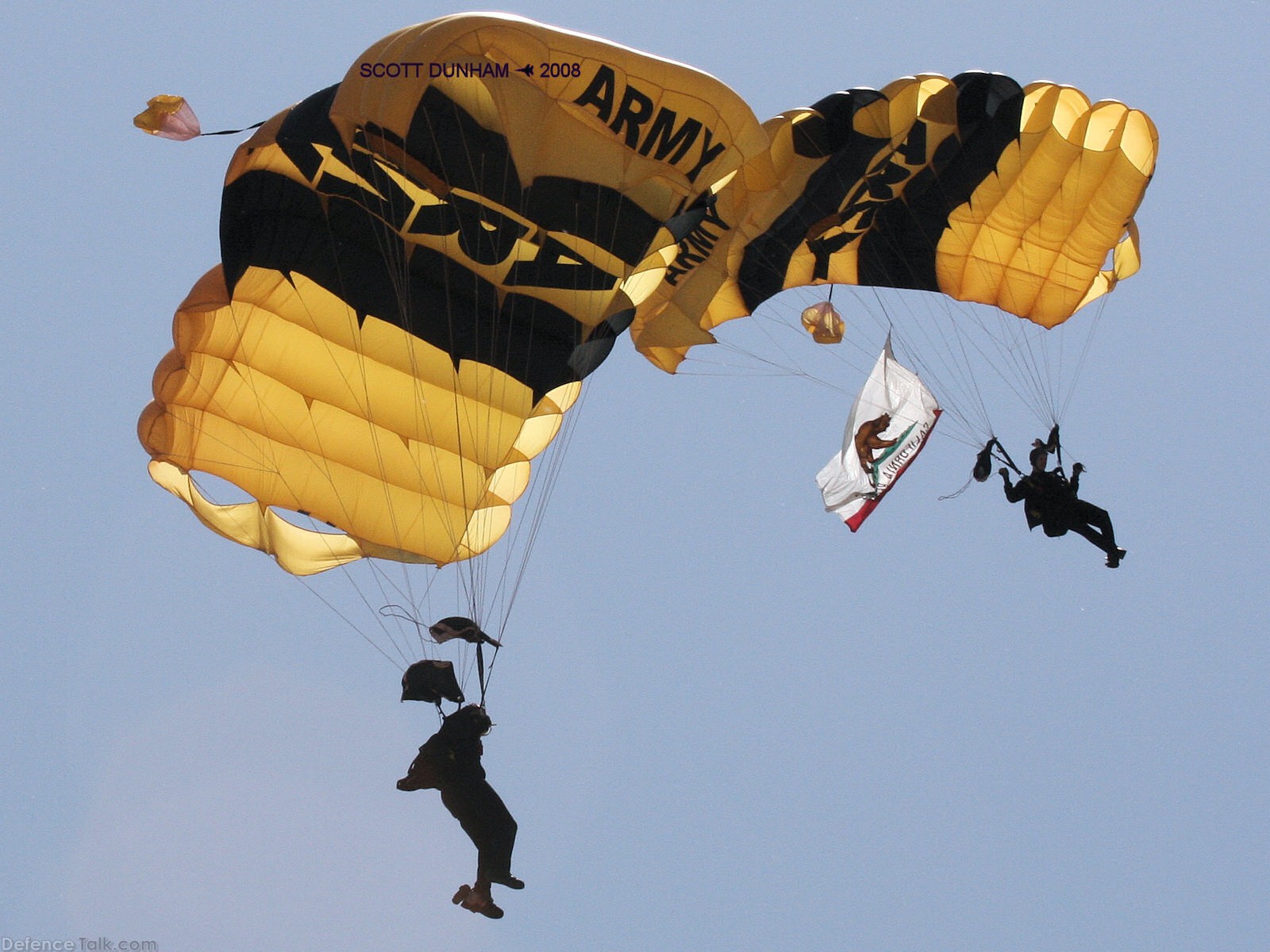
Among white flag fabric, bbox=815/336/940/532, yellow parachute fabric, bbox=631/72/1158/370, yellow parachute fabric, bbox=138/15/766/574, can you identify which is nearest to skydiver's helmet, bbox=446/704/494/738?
yellow parachute fabric, bbox=138/15/766/574

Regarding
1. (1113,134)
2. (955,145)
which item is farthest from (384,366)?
(1113,134)

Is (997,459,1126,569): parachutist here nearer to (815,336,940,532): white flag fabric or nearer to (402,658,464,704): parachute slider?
(815,336,940,532): white flag fabric

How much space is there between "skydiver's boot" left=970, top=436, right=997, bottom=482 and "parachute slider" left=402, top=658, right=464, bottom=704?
4930 mm

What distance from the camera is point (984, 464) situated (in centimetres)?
1299

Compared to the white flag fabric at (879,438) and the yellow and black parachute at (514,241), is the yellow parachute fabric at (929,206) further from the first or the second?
the white flag fabric at (879,438)

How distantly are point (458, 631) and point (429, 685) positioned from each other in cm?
52

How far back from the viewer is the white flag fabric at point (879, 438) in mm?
13875

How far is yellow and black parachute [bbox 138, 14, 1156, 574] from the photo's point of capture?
31.9 feet

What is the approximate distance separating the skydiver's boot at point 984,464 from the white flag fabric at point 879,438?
2.93 feet

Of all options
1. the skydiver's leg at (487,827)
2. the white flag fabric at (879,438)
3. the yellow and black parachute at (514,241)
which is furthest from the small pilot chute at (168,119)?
the white flag fabric at (879,438)

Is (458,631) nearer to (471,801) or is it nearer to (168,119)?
(471,801)

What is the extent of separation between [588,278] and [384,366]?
2.00 metres

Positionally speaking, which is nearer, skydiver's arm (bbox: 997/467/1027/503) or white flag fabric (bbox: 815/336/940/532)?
skydiver's arm (bbox: 997/467/1027/503)

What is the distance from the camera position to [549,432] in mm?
12906
